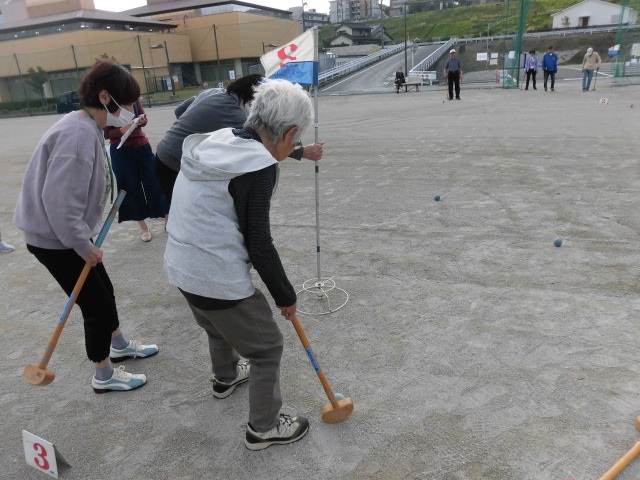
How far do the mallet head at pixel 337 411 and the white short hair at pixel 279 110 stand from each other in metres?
1.42

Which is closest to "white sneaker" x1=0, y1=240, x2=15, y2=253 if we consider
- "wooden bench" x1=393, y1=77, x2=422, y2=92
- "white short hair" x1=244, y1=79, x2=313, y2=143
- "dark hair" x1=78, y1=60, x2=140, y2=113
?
"dark hair" x1=78, y1=60, x2=140, y2=113

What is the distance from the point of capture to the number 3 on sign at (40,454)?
2211 millimetres

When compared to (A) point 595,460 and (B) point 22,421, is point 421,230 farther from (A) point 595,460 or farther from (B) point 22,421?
(B) point 22,421

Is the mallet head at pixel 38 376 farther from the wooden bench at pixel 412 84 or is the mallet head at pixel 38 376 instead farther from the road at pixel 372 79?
the road at pixel 372 79

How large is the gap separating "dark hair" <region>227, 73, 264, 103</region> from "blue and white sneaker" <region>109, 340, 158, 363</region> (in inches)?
72.4

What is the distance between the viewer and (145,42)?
4072 cm

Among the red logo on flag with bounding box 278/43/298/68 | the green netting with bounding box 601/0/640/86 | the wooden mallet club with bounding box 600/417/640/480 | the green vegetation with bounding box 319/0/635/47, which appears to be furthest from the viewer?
the green vegetation with bounding box 319/0/635/47

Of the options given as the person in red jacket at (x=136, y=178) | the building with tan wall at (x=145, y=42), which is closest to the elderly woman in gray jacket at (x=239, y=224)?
the person in red jacket at (x=136, y=178)

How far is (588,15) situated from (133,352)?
74295 mm

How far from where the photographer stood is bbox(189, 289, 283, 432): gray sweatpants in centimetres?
215

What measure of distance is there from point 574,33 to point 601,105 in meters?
47.7

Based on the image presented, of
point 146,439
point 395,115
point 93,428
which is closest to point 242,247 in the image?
point 146,439

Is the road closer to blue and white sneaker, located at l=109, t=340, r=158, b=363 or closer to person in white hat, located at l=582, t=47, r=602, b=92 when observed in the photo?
person in white hat, located at l=582, t=47, r=602, b=92

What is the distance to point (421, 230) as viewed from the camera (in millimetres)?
5152
